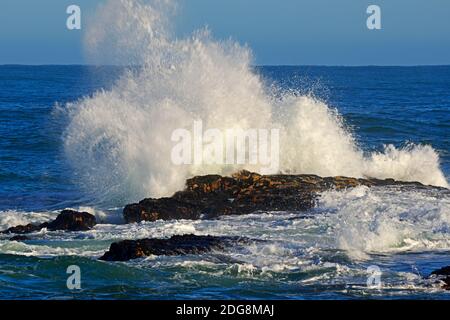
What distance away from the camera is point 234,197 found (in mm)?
16531

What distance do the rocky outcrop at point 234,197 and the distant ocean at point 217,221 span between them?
0.37 meters

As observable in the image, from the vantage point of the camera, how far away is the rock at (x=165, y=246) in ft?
41.1

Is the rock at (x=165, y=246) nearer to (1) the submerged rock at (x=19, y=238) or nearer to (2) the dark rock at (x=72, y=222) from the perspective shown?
(1) the submerged rock at (x=19, y=238)

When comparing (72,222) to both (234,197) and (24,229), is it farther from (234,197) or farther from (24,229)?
(234,197)

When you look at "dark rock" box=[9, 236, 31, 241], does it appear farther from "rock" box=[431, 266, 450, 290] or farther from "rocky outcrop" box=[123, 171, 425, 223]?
"rock" box=[431, 266, 450, 290]

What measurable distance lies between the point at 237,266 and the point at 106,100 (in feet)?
32.4

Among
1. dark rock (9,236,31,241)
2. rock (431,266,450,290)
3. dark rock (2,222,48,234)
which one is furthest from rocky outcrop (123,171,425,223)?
rock (431,266,450,290)

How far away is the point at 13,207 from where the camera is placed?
60.2ft

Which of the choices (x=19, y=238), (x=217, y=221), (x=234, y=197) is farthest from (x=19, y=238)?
(x=234, y=197)

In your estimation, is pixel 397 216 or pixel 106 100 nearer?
pixel 397 216

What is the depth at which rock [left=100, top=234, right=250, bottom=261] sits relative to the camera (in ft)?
41.1

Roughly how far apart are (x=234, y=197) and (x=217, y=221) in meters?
1.22
